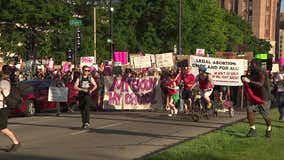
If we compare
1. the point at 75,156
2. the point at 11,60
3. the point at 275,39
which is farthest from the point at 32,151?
the point at 275,39

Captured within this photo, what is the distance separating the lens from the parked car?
23578 mm

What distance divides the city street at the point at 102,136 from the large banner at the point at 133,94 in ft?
15.1

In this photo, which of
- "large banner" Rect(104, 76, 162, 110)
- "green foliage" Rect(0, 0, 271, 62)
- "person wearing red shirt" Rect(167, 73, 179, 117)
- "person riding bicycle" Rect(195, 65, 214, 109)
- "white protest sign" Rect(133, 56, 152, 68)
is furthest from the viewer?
"green foliage" Rect(0, 0, 271, 62)

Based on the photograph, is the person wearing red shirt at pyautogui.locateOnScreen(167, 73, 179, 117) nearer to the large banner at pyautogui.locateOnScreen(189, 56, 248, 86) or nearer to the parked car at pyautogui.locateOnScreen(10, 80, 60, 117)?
the large banner at pyautogui.locateOnScreen(189, 56, 248, 86)

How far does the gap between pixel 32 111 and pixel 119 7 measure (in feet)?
158

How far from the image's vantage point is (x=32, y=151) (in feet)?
41.8

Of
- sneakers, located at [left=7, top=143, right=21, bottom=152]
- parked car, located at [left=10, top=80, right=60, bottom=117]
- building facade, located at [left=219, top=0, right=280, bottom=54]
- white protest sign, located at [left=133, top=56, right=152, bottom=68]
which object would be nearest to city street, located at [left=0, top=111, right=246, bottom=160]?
sneakers, located at [left=7, top=143, right=21, bottom=152]

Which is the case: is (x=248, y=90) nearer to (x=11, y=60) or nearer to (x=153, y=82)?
(x=153, y=82)

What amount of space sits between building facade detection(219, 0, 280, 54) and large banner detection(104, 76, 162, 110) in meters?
135

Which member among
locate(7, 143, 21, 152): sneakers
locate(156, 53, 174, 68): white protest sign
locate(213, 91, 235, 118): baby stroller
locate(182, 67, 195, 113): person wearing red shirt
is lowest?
locate(7, 143, 21, 152): sneakers

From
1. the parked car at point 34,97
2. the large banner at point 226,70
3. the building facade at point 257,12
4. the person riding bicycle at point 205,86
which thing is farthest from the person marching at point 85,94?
the building facade at point 257,12

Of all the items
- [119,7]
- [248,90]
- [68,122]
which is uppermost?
[119,7]

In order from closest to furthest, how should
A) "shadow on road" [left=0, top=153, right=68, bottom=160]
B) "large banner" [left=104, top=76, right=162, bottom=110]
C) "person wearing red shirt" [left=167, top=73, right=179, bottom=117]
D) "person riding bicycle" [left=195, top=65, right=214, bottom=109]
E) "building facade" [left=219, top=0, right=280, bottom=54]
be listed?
1. "shadow on road" [left=0, top=153, right=68, bottom=160]
2. "person riding bicycle" [left=195, top=65, right=214, bottom=109]
3. "person wearing red shirt" [left=167, top=73, right=179, bottom=117]
4. "large banner" [left=104, top=76, right=162, bottom=110]
5. "building facade" [left=219, top=0, right=280, bottom=54]

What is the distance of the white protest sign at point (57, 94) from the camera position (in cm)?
2430
